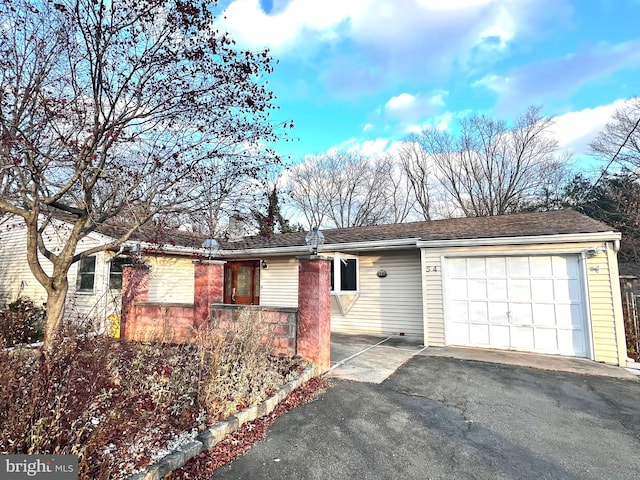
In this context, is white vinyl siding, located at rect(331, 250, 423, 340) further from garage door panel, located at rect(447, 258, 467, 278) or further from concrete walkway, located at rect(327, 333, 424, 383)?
garage door panel, located at rect(447, 258, 467, 278)

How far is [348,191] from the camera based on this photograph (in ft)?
79.6

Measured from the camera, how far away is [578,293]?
686 cm

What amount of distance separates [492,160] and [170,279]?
19.9 metres

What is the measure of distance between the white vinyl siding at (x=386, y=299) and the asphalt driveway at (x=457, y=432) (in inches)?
154

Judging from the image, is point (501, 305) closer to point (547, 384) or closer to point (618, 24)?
point (547, 384)

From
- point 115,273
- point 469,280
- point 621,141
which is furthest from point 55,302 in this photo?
point 621,141

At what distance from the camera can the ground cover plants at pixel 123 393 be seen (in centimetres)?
235

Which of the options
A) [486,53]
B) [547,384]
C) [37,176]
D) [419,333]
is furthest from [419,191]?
[37,176]

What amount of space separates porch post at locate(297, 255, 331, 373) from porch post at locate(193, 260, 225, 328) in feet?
6.99

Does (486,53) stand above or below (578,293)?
above

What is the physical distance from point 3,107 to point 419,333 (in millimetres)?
9760

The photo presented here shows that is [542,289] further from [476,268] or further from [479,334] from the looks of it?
[479,334]

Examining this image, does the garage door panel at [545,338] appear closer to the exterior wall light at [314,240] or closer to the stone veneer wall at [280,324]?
the exterior wall light at [314,240]

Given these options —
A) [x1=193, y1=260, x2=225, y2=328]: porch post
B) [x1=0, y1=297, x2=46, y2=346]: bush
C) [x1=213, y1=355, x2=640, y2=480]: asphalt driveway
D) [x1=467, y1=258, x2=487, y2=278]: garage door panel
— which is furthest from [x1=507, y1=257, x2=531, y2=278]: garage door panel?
[x1=0, y1=297, x2=46, y2=346]: bush
